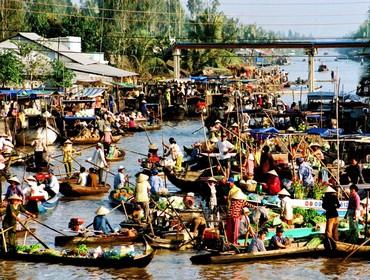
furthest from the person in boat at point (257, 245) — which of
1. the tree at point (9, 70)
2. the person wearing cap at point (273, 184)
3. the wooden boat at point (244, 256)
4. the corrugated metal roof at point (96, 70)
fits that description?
the corrugated metal roof at point (96, 70)

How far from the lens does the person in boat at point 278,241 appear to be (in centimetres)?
1705

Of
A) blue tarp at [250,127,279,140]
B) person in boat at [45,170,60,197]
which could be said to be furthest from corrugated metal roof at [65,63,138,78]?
person in boat at [45,170,60,197]

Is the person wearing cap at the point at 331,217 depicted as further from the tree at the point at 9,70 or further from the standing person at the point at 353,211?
the tree at the point at 9,70

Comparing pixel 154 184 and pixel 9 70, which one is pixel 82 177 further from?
pixel 9 70

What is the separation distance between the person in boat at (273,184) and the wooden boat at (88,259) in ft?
17.5

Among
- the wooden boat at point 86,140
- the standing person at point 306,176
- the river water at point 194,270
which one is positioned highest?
the standing person at point 306,176

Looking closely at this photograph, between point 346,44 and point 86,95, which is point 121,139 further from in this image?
point 346,44

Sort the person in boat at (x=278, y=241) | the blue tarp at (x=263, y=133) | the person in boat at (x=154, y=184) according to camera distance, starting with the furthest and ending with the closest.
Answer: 1. the blue tarp at (x=263, y=133)
2. the person in boat at (x=154, y=184)
3. the person in boat at (x=278, y=241)

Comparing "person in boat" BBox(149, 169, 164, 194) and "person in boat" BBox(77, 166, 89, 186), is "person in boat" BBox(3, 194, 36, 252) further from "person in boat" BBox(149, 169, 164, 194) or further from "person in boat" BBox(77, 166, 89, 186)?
"person in boat" BBox(77, 166, 89, 186)

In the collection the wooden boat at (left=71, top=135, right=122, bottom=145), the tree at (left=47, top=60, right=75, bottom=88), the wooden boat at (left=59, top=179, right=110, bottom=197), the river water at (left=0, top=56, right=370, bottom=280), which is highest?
the tree at (left=47, top=60, right=75, bottom=88)

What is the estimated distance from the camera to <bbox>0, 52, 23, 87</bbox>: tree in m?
42.6

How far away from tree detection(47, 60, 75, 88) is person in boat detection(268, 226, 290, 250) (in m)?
28.3

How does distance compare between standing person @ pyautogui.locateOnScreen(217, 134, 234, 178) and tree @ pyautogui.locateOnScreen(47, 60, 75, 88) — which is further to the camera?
tree @ pyautogui.locateOnScreen(47, 60, 75, 88)

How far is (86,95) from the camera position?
41094mm
